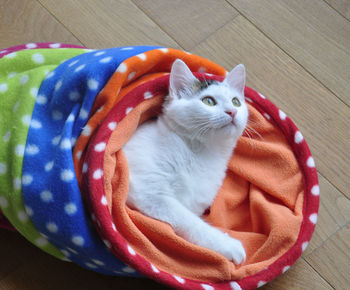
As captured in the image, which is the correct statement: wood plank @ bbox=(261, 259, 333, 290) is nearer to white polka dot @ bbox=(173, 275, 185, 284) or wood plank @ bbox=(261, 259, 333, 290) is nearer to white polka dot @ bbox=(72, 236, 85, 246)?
white polka dot @ bbox=(173, 275, 185, 284)

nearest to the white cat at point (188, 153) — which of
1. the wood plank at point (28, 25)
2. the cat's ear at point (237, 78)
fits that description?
the cat's ear at point (237, 78)

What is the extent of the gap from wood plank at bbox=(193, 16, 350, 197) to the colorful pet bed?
20 centimetres

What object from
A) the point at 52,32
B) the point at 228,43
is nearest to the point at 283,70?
the point at 228,43

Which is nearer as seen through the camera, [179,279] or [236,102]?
[179,279]

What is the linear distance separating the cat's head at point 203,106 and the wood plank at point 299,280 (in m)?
0.44

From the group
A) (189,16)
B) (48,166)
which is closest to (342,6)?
(189,16)

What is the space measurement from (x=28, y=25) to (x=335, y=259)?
131cm

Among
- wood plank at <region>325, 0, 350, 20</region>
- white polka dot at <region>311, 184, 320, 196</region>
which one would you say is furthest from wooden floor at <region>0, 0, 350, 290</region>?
white polka dot at <region>311, 184, 320, 196</region>

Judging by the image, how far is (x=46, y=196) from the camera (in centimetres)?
101

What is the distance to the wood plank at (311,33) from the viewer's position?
1512mm

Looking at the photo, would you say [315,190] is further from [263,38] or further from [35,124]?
[35,124]

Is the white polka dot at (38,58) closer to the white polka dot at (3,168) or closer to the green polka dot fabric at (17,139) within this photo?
the green polka dot fabric at (17,139)

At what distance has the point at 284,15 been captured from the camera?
159 cm

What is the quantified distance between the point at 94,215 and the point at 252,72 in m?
A: 0.81
